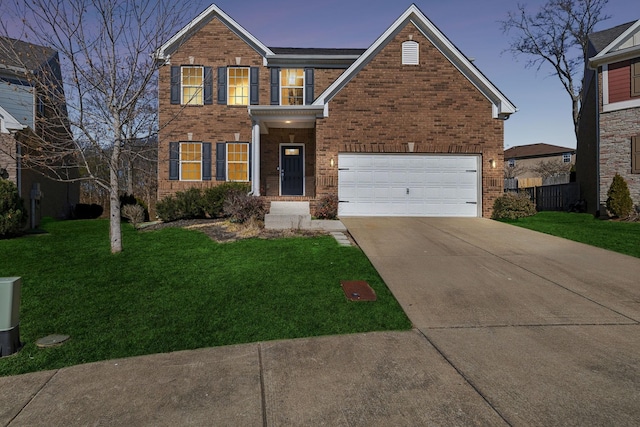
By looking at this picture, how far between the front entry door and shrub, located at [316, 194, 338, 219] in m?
4.14

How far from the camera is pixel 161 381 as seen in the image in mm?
3250

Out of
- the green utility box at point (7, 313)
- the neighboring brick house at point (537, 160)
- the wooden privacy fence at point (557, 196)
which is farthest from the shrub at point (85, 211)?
the neighboring brick house at point (537, 160)

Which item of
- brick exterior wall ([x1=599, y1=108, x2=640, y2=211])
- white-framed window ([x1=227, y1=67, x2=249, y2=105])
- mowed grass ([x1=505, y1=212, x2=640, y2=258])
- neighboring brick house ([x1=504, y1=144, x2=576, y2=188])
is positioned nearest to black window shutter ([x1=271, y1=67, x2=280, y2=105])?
white-framed window ([x1=227, y1=67, x2=249, y2=105])

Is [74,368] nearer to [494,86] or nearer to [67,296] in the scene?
[67,296]

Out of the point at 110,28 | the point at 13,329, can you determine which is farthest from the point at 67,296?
the point at 110,28

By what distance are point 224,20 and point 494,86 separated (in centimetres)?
1119

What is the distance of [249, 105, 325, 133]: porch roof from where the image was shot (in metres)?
13.0

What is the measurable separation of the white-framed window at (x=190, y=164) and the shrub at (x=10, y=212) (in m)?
6.09

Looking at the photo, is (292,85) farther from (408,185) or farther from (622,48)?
(622,48)

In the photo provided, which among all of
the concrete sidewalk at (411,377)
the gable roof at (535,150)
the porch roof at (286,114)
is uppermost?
the gable roof at (535,150)

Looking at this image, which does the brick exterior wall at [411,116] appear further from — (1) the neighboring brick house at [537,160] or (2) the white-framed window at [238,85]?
(1) the neighboring brick house at [537,160]

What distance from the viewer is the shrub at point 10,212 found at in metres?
9.98

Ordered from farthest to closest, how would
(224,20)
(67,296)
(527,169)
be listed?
(527,169) < (224,20) < (67,296)

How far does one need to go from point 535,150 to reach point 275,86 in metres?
40.2
